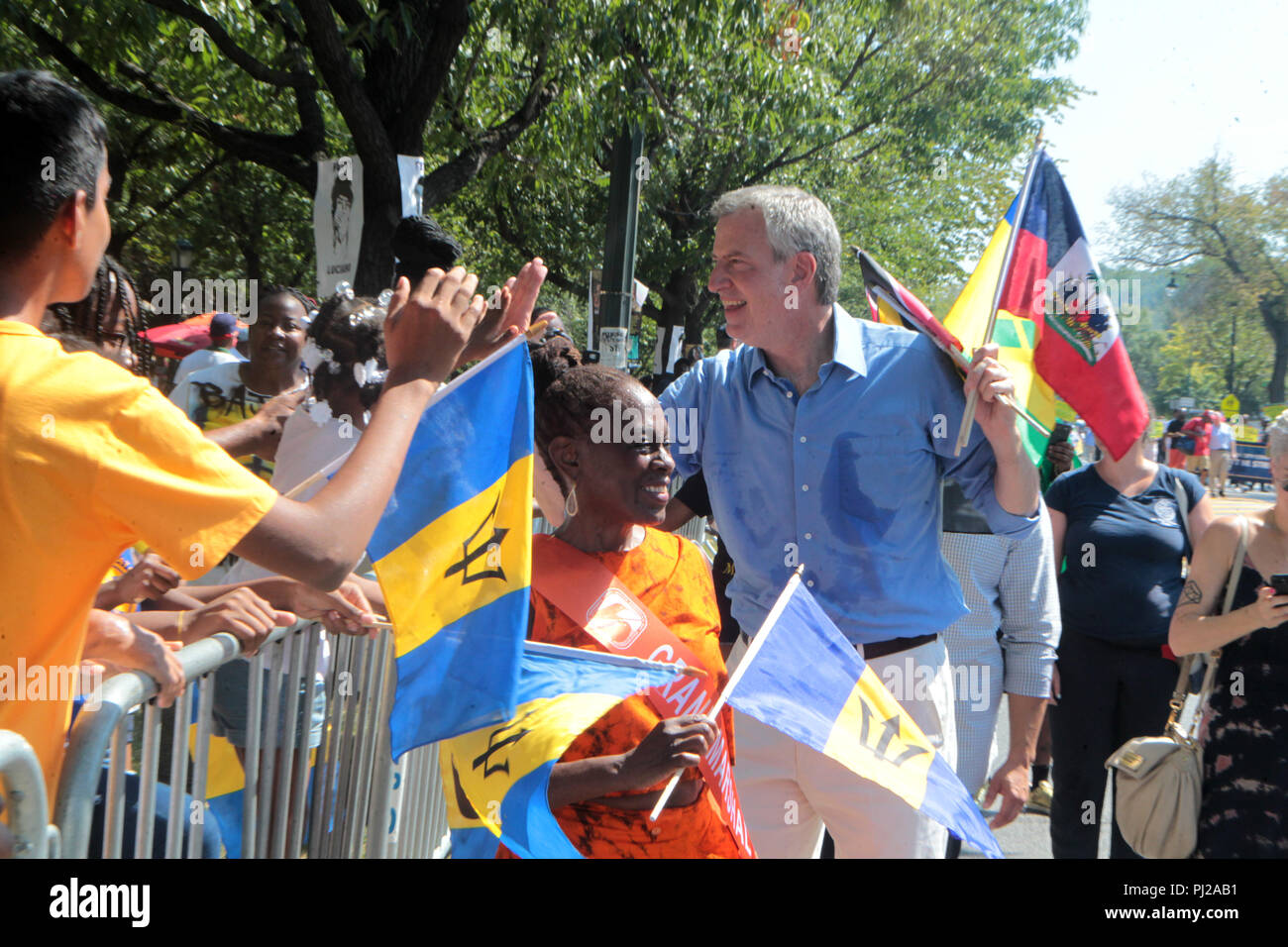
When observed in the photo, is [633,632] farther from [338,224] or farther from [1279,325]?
[1279,325]

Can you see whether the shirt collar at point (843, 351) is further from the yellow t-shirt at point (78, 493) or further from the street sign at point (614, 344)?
the street sign at point (614, 344)

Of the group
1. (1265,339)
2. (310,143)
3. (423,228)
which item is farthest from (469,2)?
(1265,339)

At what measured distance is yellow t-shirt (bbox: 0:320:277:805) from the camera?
4.81ft

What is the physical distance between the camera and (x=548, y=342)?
300 centimetres

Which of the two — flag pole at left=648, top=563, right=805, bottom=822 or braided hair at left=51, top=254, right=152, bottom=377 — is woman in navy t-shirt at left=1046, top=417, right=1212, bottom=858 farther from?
braided hair at left=51, top=254, right=152, bottom=377

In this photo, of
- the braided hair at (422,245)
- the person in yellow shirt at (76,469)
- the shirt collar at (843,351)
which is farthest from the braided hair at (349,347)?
the person in yellow shirt at (76,469)

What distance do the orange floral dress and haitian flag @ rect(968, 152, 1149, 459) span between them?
51.9 inches

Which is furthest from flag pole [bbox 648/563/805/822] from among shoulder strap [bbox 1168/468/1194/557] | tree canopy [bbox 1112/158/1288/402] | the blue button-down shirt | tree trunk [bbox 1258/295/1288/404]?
tree trunk [bbox 1258/295/1288/404]

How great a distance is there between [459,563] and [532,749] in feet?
1.34

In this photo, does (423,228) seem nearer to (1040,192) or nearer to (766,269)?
(766,269)

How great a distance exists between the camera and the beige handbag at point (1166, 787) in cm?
331

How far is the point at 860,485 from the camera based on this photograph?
288 centimetres

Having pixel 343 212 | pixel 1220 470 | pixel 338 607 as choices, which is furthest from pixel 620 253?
pixel 1220 470

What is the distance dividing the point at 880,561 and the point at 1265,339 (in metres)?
53.0
